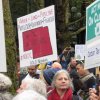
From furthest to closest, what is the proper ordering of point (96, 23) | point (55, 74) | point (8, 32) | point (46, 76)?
point (8, 32)
point (46, 76)
point (55, 74)
point (96, 23)

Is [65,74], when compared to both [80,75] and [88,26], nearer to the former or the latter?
[88,26]

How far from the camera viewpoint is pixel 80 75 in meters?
8.13

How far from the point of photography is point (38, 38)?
674cm

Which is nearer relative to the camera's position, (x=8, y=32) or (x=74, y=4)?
(x=8, y=32)

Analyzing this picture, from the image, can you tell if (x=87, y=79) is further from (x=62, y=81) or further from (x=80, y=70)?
(x=62, y=81)

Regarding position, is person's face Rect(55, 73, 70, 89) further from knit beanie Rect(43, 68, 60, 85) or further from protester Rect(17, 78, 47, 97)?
protester Rect(17, 78, 47, 97)

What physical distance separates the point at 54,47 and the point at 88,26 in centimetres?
71

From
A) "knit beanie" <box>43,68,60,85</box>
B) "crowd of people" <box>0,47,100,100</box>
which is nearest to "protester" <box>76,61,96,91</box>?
"crowd of people" <box>0,47,100,100</box>

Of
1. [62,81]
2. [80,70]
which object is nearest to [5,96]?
[62,81]

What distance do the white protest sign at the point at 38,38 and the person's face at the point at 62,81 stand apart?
47cm

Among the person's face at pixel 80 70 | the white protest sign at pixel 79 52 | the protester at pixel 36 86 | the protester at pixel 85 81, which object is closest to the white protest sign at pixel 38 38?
the protester at pixel 85 81

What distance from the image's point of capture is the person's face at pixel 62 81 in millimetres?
6004

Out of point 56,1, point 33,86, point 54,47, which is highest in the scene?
point 56,1

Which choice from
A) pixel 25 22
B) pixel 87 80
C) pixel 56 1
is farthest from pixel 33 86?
pixel 56 1
